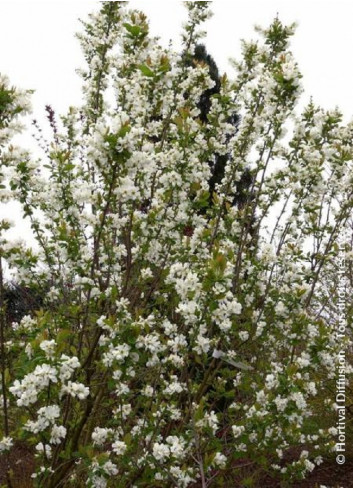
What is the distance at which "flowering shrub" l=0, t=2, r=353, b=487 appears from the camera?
2896 millimetres

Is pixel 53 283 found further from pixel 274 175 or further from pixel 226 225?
pixel 274 175

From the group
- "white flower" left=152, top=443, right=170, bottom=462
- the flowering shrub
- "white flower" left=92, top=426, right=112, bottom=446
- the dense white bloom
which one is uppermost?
the flowering shrub

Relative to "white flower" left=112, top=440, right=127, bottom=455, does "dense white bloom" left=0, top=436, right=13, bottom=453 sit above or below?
below

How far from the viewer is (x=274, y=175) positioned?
4.57 m

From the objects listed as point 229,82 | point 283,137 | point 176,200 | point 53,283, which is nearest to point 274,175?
point 283,137

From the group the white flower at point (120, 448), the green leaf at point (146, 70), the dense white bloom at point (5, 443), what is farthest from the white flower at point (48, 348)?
the green leaf at point (146, 70)

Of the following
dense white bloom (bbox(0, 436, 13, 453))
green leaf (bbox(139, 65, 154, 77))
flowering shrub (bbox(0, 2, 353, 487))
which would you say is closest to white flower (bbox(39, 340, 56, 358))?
flowering shrub (bbox(0, 2, 353, 487))

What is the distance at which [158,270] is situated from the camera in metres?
4.02

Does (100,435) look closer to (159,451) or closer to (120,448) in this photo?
(120,448)

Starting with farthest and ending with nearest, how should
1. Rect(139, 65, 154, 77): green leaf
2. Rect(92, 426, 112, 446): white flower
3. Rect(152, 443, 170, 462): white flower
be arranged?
Rect(139, 65, 154, 77): green leaf → Rect(92, 426, 112, 446): white flower → Rect(152, 443, 170, 462): white flower

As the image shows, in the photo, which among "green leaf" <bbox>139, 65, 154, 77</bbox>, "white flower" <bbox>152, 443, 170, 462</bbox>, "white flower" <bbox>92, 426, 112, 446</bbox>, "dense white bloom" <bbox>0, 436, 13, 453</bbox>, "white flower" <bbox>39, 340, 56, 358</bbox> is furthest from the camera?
"green leaf" <bbox>139, 65, 154, 77</bbox>

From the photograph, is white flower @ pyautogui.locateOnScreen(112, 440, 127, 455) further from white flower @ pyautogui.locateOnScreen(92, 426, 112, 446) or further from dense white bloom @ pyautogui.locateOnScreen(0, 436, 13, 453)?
dense white bloom @ pyautogui.locateOnScreen(0, 436, 13, 453)

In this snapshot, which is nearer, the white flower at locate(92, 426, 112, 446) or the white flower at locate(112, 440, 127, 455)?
the white flower at locate(112, 440, 127, 455)

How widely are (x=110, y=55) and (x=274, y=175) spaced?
66.3 inches
